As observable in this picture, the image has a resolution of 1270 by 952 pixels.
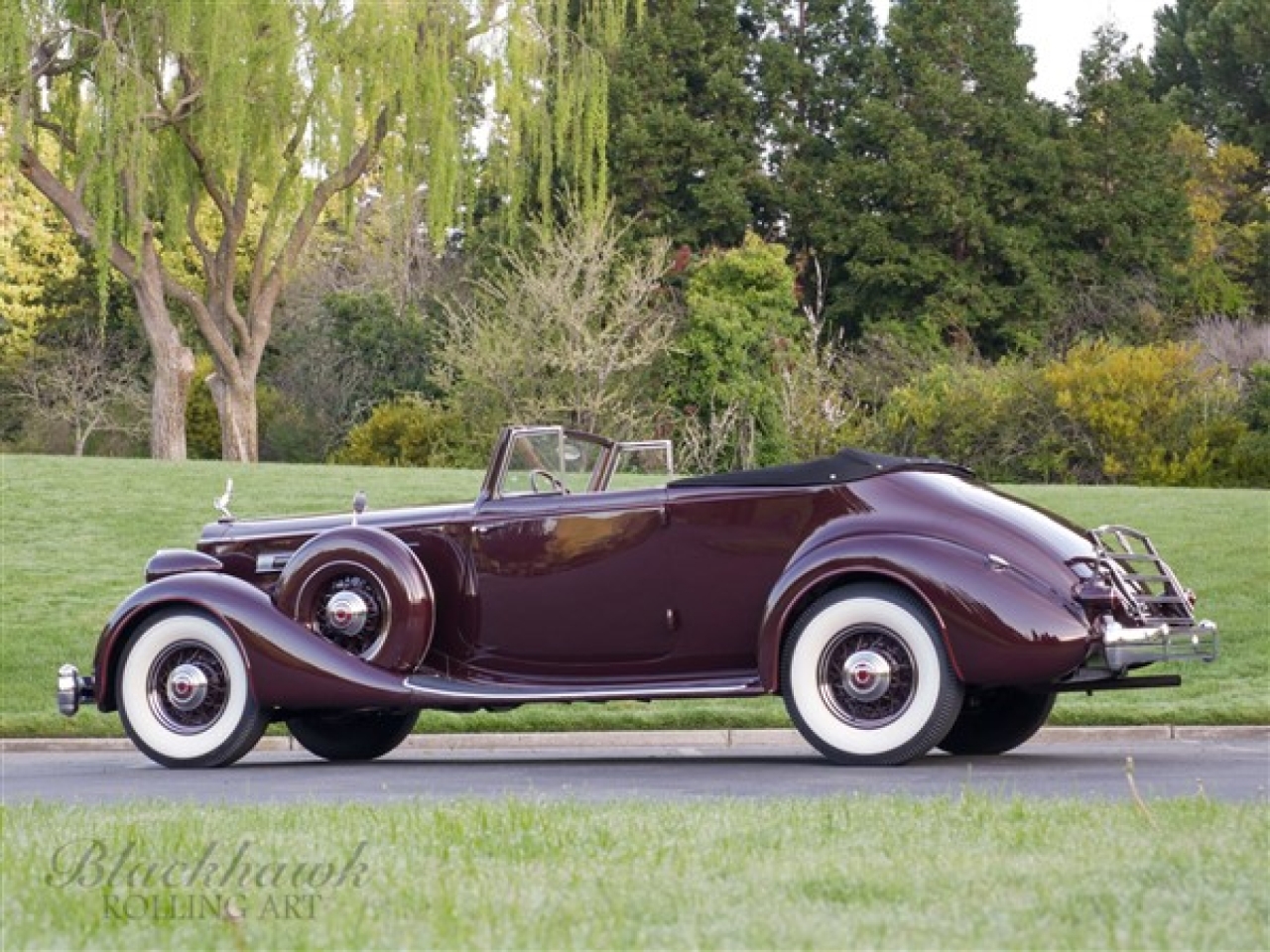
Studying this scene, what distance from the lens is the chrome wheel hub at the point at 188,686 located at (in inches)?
442

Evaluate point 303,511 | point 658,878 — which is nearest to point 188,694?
point 658,878

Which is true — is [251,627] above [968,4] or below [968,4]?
below

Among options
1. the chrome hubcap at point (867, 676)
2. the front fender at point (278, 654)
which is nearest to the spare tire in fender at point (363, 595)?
the front fender at point (278, 654)

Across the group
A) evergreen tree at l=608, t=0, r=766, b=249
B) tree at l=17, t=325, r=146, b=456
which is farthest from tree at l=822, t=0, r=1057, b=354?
tree at l=17, t=325, r=146, b=456

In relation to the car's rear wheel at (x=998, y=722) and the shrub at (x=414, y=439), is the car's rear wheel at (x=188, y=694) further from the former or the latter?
the shrub at (x=414, y=439)

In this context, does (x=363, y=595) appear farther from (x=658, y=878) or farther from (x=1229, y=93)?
(x=1229, y=93)

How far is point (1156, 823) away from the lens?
6.32 meters

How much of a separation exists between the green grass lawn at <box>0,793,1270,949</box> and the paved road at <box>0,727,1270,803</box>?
992mm

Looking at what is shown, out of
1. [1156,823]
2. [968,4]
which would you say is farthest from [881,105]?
[1156,823]

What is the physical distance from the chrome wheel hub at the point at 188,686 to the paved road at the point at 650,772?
39 centimetres

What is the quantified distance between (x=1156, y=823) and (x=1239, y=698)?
27.5 feet

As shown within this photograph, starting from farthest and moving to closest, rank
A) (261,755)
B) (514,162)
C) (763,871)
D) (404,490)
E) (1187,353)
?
1. (1187,353)
2. (514,162)
3. (404,490)
4. (261,755)
5. (763,871)

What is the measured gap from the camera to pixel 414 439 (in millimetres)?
38188

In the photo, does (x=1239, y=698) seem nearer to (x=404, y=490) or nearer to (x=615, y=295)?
(x=404, y=490)
